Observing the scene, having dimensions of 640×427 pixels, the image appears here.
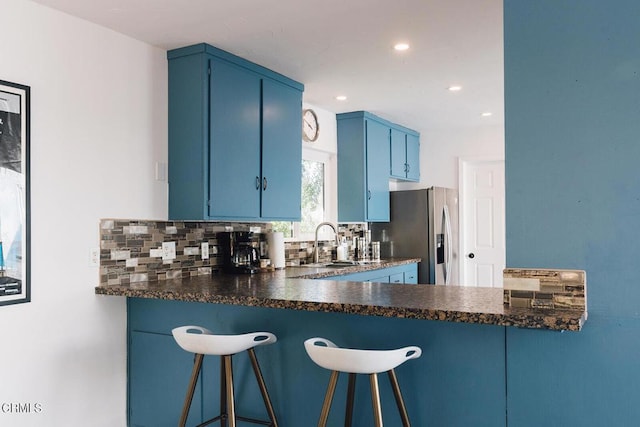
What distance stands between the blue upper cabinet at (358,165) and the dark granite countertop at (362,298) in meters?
1.86

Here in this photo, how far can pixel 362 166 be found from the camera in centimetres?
501

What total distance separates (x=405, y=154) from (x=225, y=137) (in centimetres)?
292

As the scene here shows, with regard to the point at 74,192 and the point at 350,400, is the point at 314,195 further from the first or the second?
the point at 350,400

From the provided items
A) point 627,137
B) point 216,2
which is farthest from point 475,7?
point 216,2

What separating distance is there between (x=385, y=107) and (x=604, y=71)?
2.91 metres

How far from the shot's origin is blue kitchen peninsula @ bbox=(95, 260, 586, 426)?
6.68ft

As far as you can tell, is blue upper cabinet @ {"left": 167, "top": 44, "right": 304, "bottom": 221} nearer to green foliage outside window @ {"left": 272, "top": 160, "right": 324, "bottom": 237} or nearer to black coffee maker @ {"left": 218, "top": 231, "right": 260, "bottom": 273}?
black coffee maker @ {"left": 218, "top": 231, "right": 260, "bottom": 273}

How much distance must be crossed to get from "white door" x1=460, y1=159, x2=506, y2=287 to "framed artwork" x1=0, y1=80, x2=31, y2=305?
4478mm

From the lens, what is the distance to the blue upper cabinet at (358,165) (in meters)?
4.99

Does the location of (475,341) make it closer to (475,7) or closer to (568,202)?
(568,202)

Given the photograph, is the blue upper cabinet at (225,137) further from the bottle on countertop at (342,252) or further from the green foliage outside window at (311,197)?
the bottle on countertop at (342,252)

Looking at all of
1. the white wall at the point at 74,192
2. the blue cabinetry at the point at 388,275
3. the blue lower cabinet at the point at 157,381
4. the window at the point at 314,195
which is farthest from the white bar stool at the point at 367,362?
the window at the point at 314,195

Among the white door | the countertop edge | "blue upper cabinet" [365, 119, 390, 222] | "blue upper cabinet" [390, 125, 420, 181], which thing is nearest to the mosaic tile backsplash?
the countertop edge

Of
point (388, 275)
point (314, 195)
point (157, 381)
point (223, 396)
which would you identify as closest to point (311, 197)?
point (314, 195)
